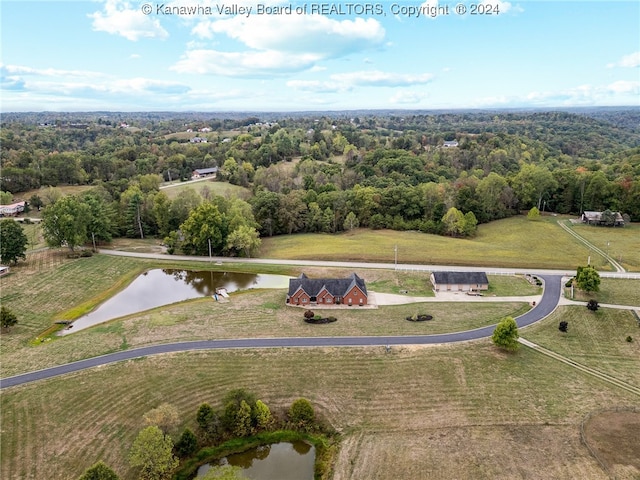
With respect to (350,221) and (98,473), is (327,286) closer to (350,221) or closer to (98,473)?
(98,473)

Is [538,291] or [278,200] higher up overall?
[278,200]

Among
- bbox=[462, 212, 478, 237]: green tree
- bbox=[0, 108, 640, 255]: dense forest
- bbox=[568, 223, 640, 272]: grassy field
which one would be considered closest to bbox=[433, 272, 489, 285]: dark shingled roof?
bbox=[568, 223, 640, 272]: grassy field

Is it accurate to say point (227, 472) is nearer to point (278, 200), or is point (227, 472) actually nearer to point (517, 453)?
point (517, 453)

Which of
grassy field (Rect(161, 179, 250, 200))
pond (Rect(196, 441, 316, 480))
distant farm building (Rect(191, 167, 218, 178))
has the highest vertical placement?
distant farm building (Rect(191, 167, 218, 178))

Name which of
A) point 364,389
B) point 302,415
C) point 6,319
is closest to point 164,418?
point 302,415

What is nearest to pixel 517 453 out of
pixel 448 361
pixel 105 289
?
pixel 448 361

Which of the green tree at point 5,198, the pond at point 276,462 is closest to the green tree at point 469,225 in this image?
the pond at point 276,462

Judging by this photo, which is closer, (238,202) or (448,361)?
(448,361)

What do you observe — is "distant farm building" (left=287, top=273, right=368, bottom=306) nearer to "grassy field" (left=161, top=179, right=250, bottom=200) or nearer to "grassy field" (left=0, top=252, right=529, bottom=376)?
"grassy field" (left=0, top=252, right=529, bottom=376)
